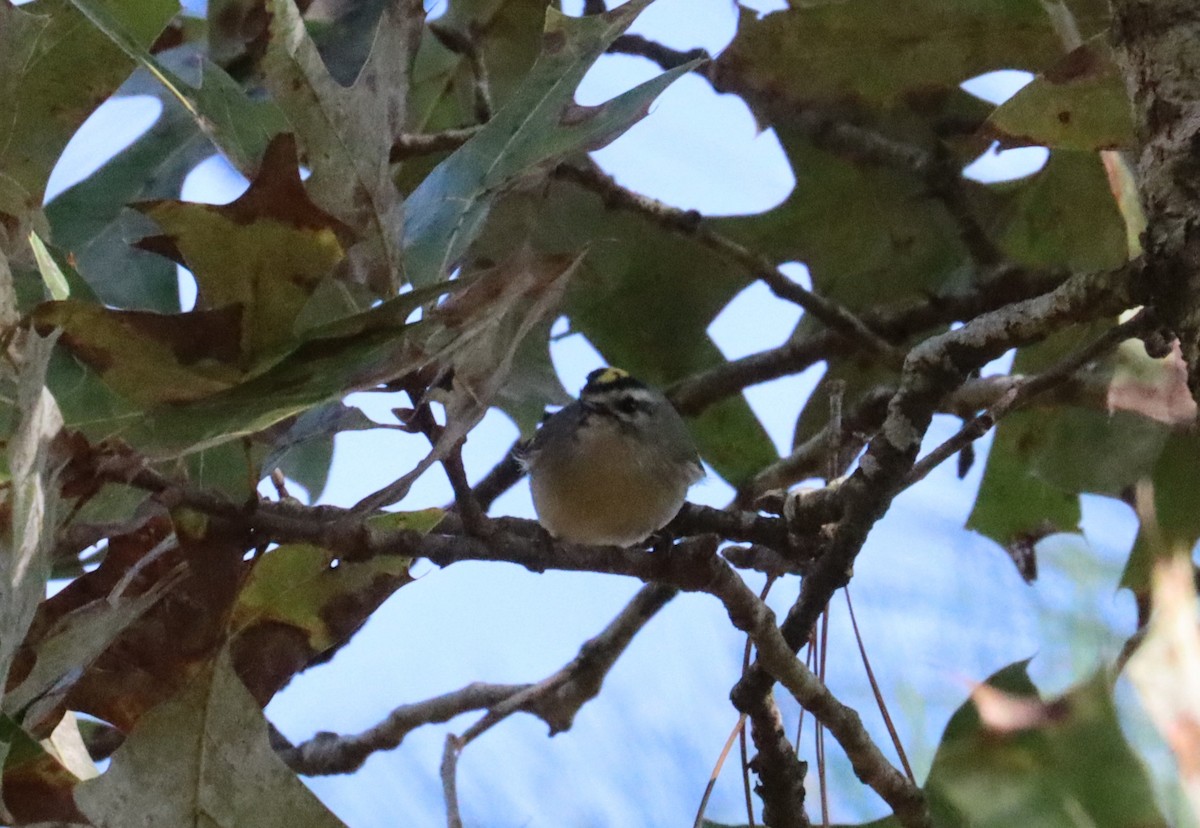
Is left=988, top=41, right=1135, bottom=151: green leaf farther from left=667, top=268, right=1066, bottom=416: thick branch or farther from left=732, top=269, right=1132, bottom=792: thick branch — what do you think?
left=667, top=268, right=1066, bottom=416: thick branch

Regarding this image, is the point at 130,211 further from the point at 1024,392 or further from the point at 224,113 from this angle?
the point at 1024,392

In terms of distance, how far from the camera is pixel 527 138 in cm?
94

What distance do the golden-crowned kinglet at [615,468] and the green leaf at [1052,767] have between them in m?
0.80

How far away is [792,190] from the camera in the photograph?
1.88 metres

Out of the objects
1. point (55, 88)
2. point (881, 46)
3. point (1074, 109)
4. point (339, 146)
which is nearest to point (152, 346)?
point (339, 146)

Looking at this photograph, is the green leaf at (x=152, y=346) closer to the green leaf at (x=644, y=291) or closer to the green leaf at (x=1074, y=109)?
the green leaf at (x=1074, y=109)

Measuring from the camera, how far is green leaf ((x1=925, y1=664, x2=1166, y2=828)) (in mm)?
691

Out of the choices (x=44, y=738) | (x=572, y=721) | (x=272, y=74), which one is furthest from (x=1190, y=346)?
(x=572, y=721)

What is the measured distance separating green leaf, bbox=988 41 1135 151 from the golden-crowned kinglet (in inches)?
28.3

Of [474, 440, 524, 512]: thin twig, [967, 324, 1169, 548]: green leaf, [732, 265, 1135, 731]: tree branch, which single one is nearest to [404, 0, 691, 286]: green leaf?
[732, 265, 1135, 731]: tree branch

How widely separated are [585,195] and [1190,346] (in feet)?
4.00

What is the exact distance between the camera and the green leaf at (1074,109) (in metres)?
1.09

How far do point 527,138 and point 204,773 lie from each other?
0.49 meters

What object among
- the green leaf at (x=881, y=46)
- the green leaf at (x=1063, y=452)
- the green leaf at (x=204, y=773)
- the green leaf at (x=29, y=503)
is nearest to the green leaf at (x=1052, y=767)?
the green leaf at (x=204, y=773)
